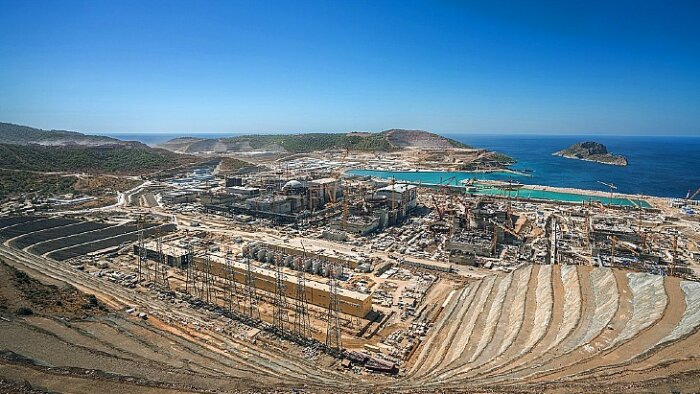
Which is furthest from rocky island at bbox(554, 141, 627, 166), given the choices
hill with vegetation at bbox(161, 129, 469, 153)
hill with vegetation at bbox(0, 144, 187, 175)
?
hill with vegetation at bbox(0, 144, 187, 175)

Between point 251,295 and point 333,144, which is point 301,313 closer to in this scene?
point 251,295

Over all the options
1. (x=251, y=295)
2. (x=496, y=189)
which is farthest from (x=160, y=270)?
(x=496, y=189)

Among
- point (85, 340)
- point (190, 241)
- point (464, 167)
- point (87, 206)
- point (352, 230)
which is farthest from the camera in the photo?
point (464, 167)

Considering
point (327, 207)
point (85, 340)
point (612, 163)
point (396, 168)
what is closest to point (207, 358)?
point (85, 340)

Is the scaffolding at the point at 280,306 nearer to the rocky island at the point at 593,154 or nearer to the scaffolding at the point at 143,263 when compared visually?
the scaffolding at the point at 143,263

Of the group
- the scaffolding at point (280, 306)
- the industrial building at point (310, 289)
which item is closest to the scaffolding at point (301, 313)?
the industrial building at point (310, 289)

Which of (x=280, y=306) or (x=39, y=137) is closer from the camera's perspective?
(x=280, y=306)

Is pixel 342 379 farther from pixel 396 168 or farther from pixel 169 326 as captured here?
pixel 396 168
